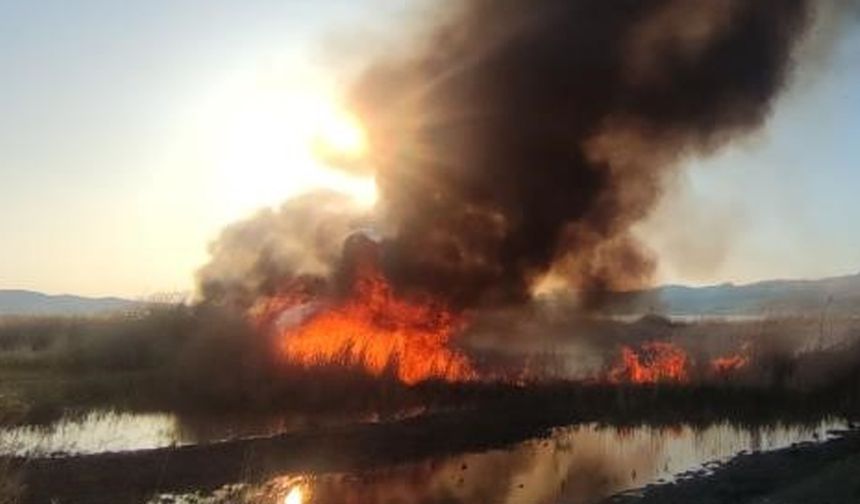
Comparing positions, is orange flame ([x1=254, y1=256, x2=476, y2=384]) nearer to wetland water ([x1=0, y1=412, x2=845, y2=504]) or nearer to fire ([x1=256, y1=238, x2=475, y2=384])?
fire ([x1=256, y1=238, x2=475, y2=384])

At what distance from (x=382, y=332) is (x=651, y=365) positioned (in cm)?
1162

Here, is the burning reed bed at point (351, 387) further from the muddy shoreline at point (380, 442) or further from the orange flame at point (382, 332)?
the orange flame at point (382, 332)

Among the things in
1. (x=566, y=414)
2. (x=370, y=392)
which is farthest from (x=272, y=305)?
(x=566, y=414)

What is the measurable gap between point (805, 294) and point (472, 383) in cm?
8217

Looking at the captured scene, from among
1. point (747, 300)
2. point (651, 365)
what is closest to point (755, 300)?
point (747, 300)

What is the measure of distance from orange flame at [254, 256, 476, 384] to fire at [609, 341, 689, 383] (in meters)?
6.39

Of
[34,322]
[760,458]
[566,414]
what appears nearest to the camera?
[760,458]

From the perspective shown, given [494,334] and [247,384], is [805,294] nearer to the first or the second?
[494,334]

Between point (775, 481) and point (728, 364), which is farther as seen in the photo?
point (728, 364)

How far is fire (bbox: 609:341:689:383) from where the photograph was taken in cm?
4156

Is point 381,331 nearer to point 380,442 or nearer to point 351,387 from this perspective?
point 351,387

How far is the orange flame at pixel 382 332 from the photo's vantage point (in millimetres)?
39281

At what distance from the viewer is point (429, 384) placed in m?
38.2

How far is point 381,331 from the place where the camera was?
4119 cm
